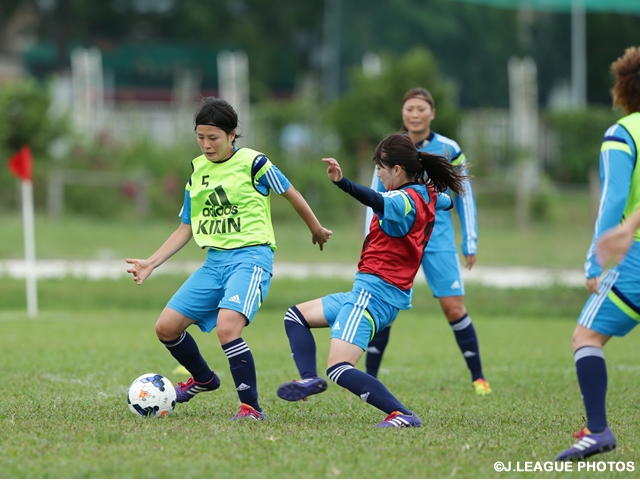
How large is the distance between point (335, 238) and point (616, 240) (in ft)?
57.9

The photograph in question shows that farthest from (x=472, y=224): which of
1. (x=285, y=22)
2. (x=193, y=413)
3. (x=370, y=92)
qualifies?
(x=285, y=22)

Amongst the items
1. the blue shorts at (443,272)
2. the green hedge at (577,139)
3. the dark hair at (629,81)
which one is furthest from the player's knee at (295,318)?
the green hedge at (577,139)

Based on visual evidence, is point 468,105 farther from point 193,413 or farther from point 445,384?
point 193,413

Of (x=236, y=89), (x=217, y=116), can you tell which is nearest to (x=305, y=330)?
(x=217, y=116)

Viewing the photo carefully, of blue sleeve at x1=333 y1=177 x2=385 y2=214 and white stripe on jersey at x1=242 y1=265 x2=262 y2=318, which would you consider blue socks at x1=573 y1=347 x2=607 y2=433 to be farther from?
white stripe on jersey at x1=242 y1=265 x2=262 y2=318

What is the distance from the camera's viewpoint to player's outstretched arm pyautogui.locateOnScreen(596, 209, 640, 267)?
4.82 meters

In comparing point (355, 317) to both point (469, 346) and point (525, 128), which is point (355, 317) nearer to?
point (469, 346)

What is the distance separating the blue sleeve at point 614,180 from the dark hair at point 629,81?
0.32 m

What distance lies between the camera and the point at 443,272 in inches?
318

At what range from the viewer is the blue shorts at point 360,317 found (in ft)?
19.6

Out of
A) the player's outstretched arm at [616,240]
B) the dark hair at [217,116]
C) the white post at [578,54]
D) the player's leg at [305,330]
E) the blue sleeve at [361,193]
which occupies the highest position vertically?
the white post at [578,54]

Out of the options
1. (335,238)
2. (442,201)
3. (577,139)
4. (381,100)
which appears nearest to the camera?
(442,201)

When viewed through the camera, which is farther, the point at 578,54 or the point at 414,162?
the point at 578,54

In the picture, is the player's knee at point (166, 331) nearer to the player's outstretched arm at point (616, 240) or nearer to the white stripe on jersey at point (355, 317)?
the white stripe on jersey at point (355, 317)
